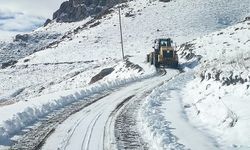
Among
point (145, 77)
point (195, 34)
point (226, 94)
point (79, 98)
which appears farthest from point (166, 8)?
point (226, 94)

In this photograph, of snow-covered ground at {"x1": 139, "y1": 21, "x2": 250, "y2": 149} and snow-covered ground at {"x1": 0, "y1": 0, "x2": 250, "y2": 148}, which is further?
snow-covered ground at {"x1": 0, "y1": 0, "x2": 250, "y2": 148}

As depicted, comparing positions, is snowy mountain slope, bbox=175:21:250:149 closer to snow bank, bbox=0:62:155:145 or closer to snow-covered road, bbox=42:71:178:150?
snow-covered road, bbox=42:71:178:150

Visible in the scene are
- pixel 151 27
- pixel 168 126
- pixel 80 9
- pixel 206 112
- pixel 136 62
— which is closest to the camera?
pixel 168 126

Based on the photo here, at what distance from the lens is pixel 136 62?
4859 centimetres

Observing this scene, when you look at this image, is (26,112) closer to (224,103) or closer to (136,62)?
(224,103)

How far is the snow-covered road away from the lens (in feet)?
39.7

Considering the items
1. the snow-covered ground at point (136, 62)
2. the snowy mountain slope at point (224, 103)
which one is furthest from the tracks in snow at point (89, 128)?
the snowy mountain slope at point (224, 103)

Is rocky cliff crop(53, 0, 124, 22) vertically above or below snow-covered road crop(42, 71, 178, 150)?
above

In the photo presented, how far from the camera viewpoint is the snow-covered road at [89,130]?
1209 centimetres

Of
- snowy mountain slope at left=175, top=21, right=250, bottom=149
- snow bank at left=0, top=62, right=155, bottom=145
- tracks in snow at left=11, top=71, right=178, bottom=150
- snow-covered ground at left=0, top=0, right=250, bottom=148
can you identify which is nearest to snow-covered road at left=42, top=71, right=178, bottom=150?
tracks in snow at left=11, top=71, right=178, bottom=150

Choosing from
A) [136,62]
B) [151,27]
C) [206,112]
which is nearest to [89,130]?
[206,112]

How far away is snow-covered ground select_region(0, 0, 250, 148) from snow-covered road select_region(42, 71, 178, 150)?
143 cm

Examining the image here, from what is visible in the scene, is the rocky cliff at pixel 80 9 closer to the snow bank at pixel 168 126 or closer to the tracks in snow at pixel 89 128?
the tracks in snow at pixel 89 128

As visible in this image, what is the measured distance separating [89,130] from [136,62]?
34.9 m
